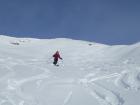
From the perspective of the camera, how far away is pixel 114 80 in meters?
20.8

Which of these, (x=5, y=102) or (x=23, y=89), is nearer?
(x=5, y=102)

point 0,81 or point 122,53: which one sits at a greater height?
point 122,53

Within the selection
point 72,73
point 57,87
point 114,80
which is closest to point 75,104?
point 57,87

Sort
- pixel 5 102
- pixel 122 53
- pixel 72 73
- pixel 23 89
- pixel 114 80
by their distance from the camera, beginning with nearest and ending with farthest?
pixel 5 102
pixel 23 89
pixel 114 80
pixel 72 73
pixel 122 53

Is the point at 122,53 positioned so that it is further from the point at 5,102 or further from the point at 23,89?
the point at 5,102

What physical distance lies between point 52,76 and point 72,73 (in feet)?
4.50

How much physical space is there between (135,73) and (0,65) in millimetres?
7335

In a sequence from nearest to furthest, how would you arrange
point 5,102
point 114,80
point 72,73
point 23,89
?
point 5,102, point 23,89, point 114,80, point 72,73

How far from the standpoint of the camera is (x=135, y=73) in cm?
2191

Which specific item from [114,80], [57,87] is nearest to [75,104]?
[57,87]

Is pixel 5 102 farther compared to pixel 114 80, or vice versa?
pixel 114 80

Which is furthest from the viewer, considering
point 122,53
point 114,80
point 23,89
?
point 122,53

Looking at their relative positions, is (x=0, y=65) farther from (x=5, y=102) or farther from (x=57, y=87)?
(x=5, y=102)

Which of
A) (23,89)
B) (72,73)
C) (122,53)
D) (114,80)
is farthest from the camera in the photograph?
(122,53)
